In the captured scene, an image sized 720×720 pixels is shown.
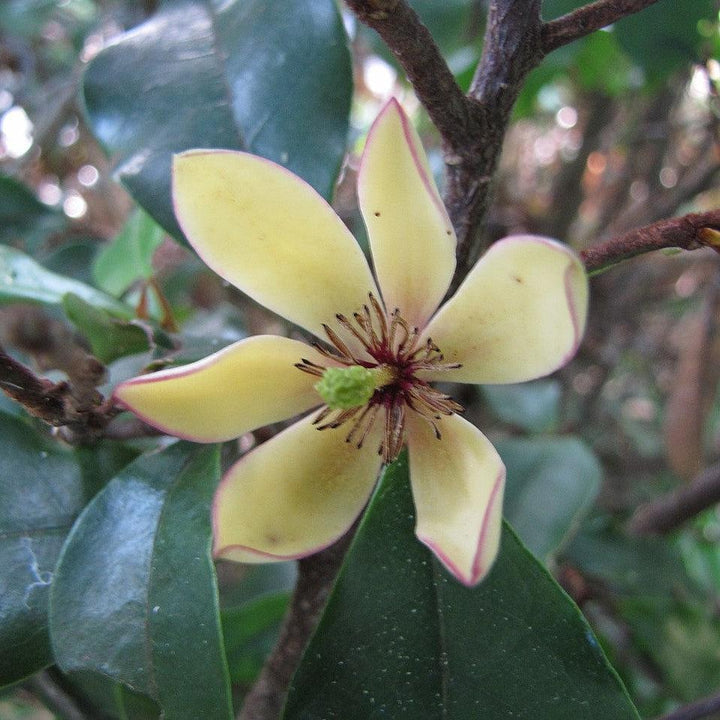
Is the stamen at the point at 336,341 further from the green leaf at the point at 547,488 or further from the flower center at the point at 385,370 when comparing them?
the green leaf at the point at 547,488

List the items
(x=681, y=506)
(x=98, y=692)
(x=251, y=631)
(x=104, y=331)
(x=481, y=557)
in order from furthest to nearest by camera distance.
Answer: (x=681, y=506), (x=251, y=631), (x=98, y=692), (x=104, y=331), (x=481, y=557)

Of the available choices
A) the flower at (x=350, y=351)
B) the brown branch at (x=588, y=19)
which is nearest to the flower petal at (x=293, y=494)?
the flower at (x=350, y=351)


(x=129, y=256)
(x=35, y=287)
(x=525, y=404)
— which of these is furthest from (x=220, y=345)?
(x=525, y=404)

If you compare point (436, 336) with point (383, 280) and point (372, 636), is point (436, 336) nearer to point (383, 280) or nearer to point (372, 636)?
point (383, 280)

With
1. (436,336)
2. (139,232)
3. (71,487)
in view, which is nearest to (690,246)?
(436,336)

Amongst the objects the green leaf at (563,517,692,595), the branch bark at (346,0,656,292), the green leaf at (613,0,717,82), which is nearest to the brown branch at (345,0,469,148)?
the branch bark at (346,0,656,292)

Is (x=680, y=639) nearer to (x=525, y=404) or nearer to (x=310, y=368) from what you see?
(x=525, y=404)
